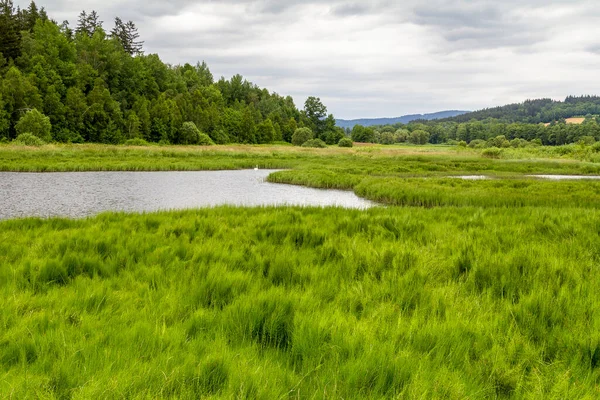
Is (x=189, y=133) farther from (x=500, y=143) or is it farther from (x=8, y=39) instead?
(x=500, y=143)

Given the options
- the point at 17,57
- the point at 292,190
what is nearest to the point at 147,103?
the point at 17,57

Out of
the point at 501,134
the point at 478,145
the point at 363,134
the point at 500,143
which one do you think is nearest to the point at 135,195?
the point at 478,145

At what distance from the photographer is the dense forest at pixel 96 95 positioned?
69.7 m

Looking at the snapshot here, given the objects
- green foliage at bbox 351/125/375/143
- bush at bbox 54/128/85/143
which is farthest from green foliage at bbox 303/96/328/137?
bush at bbox 54/128/85/143

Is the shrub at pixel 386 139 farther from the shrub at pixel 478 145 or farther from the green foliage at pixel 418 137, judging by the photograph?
the shrub at pixel 478 145

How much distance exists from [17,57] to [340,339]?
342ft

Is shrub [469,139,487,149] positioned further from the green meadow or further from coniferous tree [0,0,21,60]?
coniferous tree [0,0,21,60]

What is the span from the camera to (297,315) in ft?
10.9

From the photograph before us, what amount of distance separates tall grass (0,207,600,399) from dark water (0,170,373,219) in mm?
7752

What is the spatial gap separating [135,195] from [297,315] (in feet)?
59.4

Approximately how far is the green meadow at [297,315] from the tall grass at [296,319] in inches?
0.6

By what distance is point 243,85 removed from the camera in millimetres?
147250

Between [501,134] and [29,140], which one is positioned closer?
[29,140]

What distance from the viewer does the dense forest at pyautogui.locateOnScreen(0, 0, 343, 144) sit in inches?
2744
